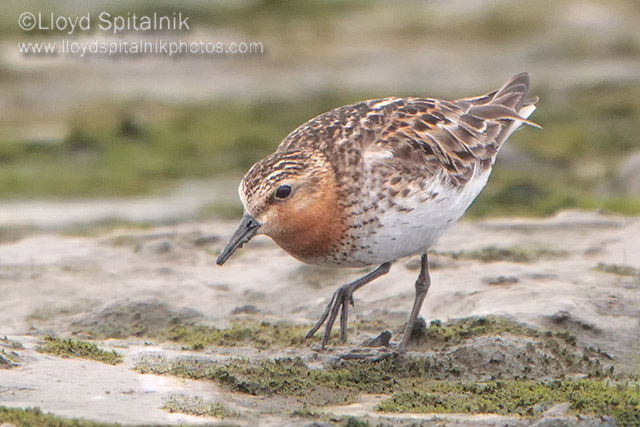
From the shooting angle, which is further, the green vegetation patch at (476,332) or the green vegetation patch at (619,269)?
the green vegetation patch at (619,269)

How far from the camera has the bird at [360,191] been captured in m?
6.88

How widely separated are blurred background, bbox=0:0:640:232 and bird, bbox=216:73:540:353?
13.5 feet

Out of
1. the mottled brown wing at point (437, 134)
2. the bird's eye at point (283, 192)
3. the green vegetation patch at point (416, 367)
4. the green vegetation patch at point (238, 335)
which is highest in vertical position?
the mottled brown wing at point (437, 134)

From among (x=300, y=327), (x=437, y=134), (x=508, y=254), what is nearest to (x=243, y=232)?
(x=300, y=327)

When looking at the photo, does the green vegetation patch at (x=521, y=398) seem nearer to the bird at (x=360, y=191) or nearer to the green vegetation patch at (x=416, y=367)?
the green vegetation patch at (x=416, y=367)

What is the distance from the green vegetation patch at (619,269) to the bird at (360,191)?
1.47 metres

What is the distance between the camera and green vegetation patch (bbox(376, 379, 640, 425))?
569cm

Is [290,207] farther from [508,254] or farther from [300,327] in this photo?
[508,254]

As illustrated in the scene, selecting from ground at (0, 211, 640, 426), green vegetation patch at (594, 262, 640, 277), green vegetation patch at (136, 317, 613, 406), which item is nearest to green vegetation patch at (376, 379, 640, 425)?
ground at (0, 211, 640, 426)

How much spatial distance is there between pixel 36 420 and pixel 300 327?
3.14 metres

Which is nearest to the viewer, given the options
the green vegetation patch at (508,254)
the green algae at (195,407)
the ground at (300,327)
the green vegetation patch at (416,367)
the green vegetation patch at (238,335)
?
the green algae at (195,407)

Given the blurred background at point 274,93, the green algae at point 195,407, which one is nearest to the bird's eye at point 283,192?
the green algae at point 195,407

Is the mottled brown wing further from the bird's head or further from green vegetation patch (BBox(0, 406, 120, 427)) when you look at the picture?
green vegetation patch (BBox(0, 406, 120, 427))

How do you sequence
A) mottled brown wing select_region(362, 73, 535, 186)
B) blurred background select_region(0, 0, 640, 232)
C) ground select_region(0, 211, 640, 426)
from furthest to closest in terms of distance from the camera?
blurred background select_region(0, 0, 640, 232) < mottled brown wing select_region(362, 73, 535, 186) < ground select_region(0, 211, 640, 426)
